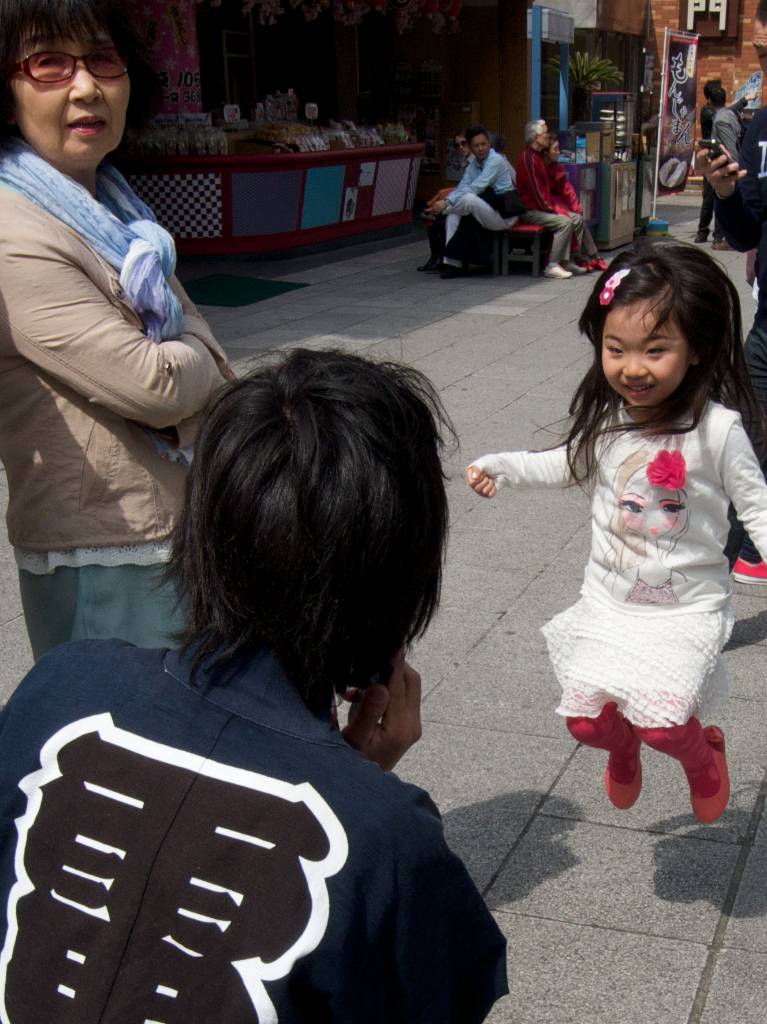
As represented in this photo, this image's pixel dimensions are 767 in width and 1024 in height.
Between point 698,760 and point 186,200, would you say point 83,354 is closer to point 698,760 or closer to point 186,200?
point 698,760

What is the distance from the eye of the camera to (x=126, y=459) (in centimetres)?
216

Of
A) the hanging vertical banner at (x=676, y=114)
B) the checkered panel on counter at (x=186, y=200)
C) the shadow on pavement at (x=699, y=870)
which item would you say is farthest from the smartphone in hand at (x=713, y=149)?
the hanging vertical banner at (x=676, y=114)

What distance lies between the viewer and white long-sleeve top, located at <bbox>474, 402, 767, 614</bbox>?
2.71 metres

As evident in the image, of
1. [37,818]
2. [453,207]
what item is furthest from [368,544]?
[453,207]

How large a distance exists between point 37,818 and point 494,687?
2.78 meters

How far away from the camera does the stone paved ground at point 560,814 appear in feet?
8.55

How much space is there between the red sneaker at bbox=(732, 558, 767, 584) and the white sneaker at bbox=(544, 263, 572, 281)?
323 inches

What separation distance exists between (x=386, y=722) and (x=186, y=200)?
11882 millimetres

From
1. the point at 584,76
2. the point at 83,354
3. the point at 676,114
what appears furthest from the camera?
the point at 584,76

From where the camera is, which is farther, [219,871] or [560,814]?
[560,814]

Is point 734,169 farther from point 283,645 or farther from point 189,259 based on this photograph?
point 189,259

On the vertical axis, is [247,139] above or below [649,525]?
above

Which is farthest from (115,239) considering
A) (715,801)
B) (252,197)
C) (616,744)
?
(252,197)

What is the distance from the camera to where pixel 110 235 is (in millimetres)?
2195
